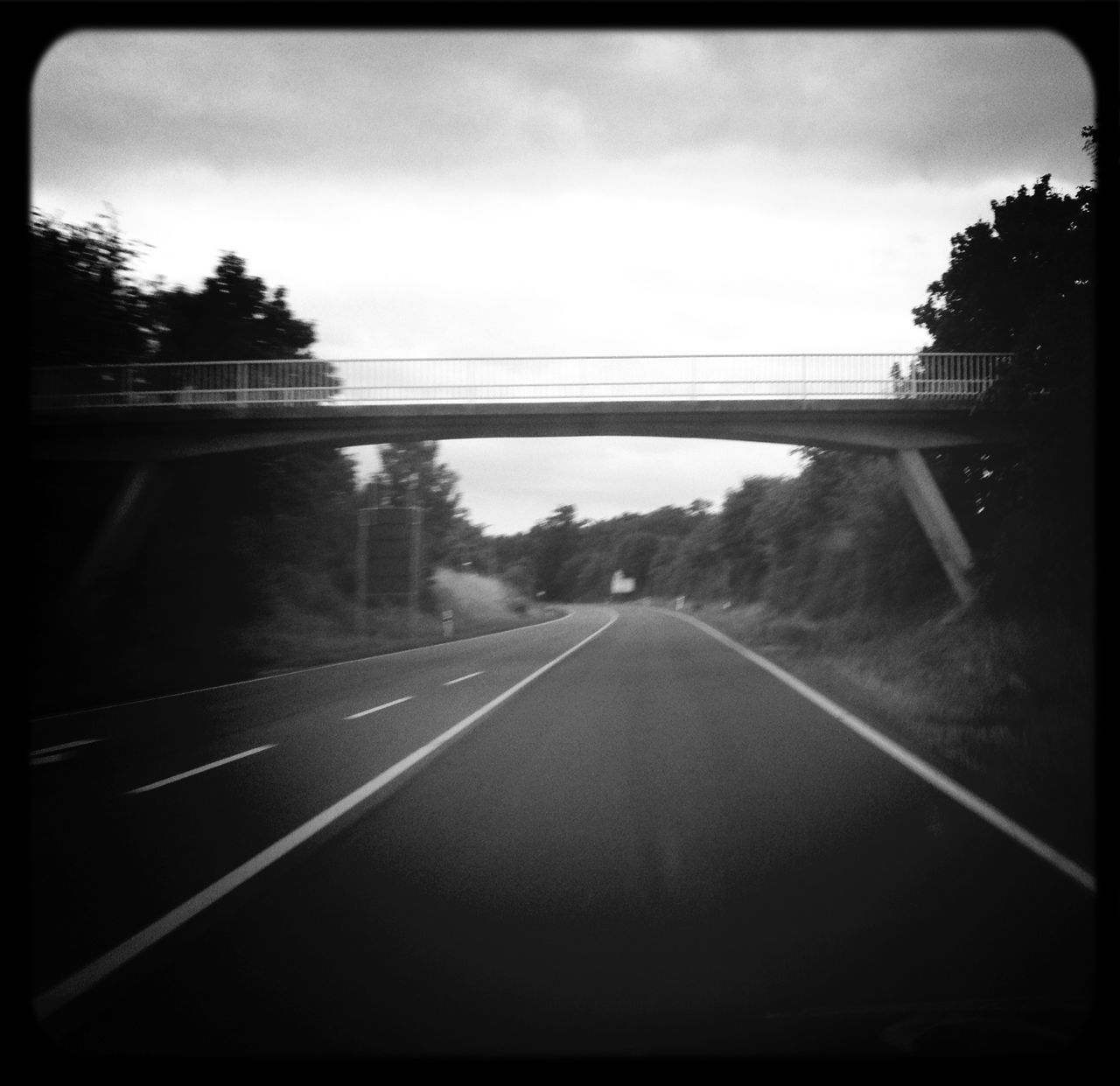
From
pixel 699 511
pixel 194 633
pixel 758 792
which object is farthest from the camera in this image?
pixel 699 511

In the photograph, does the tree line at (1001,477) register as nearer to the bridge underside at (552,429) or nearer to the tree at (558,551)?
the bridge underside at (552,429)

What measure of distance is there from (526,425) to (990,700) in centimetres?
1673

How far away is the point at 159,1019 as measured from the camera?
3.21 metres

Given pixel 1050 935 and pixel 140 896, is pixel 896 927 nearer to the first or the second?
pixel 1050 935

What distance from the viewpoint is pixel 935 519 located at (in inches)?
914

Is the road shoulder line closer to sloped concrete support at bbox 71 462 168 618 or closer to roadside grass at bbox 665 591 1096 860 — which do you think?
sloped concrete support at bbox 71 462 168 618

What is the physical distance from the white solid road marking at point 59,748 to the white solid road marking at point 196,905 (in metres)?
3.62

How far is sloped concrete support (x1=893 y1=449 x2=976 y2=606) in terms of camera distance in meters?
22.2

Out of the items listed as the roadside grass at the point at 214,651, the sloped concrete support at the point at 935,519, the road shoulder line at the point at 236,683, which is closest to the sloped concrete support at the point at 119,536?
the roadside grass at the point at 214,651

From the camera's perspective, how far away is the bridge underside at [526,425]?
909 inches

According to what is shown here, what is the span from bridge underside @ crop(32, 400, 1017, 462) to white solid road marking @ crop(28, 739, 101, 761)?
572 inches

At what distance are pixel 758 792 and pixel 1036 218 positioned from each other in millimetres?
15106

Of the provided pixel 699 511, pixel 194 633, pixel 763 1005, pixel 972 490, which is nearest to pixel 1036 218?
pixel 972 490

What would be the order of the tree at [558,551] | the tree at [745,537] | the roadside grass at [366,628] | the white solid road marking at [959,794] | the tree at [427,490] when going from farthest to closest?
1. the tree at [558,551]
2. the tree at [745,537]
3. the tree at [427,490]
4. the roadside grass at [366,628]
5. the white solid road marking at [959,794]
